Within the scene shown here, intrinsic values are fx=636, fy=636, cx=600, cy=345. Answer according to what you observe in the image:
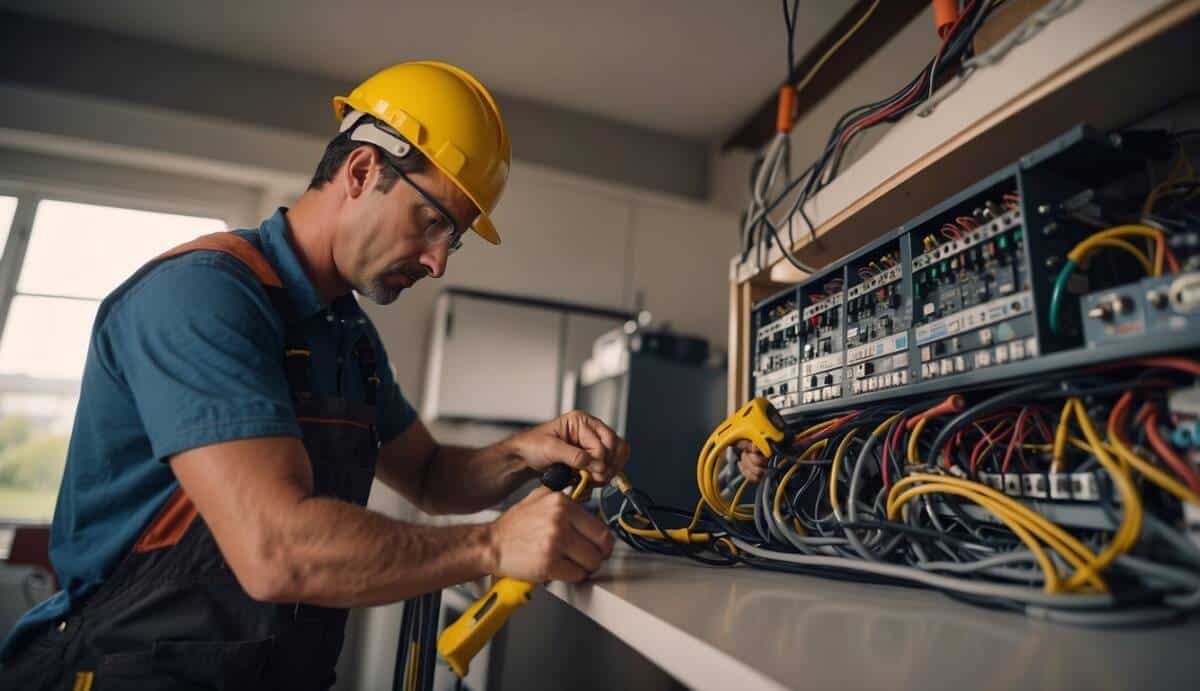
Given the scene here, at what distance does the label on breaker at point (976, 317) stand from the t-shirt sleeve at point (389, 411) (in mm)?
900

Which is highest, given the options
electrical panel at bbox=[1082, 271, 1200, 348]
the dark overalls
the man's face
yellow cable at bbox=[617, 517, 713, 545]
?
the man's face

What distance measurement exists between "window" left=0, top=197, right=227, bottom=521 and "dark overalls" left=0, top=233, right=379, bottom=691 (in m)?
2.01

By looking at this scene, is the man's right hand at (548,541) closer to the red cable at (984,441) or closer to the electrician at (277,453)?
the electrician at (277,453)

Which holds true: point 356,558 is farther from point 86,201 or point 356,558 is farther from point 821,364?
point 86,201

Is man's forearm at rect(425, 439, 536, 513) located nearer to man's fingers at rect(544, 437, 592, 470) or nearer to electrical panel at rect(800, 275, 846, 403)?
man's fingers at rect(544, 437, 592, 470)

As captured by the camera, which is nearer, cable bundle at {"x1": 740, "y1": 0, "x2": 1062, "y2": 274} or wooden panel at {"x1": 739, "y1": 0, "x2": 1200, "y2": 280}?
wooden panel at {"x1": 739, "y1": 0, "x2": 1200, "y2": 280}

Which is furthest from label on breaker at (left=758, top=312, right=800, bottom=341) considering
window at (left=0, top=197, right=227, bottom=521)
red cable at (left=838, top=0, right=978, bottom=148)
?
window at (left=0, top=197, right=227, bottom=521)

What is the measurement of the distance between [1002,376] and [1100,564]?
182 mm

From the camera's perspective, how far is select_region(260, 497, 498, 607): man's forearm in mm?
610

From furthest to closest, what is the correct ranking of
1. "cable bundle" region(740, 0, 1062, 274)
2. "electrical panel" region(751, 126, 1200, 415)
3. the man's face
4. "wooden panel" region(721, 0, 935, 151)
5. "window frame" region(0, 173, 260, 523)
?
"window frame" region(0, 173, 260, 523), "wooden panel" region(721, 0, 935, 151), the man's face, "cable bundle" region(740, 0, 1062, 274), "electrical panel" region(751, 126, 1200, 415)

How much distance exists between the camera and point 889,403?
0.80 meters

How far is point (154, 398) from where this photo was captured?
0.69 m

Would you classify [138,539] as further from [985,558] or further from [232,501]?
[985,558]

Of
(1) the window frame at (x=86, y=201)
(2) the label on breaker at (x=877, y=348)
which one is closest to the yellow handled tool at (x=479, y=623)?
(2) the label on breaker at (x=877, y=348)
